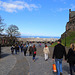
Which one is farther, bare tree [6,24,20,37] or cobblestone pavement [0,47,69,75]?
bare tree [6,24,20,37]

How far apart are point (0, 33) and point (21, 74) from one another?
3703 cm

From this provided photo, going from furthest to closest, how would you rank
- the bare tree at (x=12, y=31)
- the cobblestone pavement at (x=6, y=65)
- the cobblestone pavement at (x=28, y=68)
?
the bare tree at (x=12, y=31), the cobblestone pavement at (x=6, y=65), the cobblestone pavement at (x=28, y=68)

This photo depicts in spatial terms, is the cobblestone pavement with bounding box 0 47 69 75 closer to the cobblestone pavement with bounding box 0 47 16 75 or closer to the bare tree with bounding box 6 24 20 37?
the cobblestone pavement with bounding box 0 47 16 75

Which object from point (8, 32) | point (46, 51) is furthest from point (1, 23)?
point (46, 51)

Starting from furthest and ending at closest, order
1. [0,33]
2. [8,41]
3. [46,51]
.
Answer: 1. [8,41]
2. [0,33]
3. [46,51]

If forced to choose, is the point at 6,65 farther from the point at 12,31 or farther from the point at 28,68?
the point at 12,31

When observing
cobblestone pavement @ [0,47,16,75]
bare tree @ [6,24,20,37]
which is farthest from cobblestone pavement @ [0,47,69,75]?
bare tree @ [6,24,20,37]

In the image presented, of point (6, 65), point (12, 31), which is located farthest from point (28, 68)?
point (12, 31)

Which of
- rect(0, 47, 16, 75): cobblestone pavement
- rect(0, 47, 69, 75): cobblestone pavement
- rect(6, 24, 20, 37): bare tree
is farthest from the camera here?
rect(6, 24, 20, 37): bare tree

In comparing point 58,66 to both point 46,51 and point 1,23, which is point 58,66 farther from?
point 1,23

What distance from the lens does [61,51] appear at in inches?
222

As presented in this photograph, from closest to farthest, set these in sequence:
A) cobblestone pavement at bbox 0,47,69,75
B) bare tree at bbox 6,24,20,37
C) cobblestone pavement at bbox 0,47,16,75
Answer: cobblestone pavement at bbox 0,47,69,75, cobblestone pavement at bbox 0,47,16,75, bare tree at bbox 6,24,20,37

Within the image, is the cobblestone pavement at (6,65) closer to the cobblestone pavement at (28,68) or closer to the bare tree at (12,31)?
the cobblestone pavement at (28,68)

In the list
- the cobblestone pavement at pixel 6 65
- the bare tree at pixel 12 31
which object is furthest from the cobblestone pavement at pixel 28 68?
the bare tree at pixel 12 31
